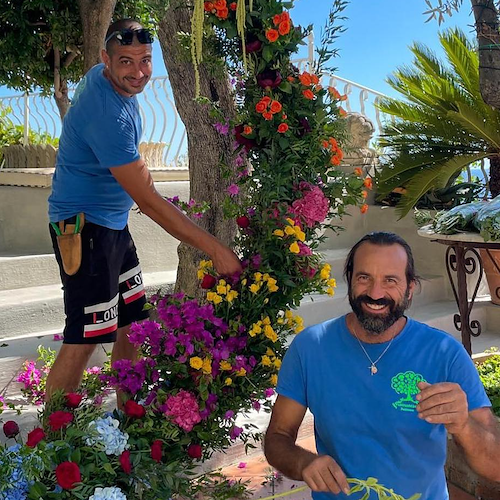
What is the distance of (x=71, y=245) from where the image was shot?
7.38 feet

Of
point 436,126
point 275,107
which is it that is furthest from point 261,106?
point 436,126

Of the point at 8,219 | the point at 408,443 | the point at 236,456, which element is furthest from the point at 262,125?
the point at 8,219

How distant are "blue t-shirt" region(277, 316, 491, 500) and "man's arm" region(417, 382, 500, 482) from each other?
0.06 metres

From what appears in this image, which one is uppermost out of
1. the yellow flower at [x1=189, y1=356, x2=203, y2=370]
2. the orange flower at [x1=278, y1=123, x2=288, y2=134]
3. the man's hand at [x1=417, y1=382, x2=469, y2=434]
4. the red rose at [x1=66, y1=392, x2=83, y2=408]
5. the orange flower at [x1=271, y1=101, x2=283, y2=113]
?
the orange flower at [x1=271, y1=101, x2=283, y2=113]

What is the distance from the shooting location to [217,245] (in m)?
2.02

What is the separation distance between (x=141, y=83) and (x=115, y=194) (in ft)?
1.39

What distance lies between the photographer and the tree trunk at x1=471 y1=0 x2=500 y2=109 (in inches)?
87.8

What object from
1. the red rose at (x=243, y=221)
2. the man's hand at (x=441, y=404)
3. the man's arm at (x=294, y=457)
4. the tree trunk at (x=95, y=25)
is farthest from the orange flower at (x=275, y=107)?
the tree trunk at (x=95, y=25)

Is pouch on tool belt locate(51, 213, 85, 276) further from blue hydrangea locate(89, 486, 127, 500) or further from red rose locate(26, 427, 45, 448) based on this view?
blue hydrangea locate(89, 486, 127, 500)

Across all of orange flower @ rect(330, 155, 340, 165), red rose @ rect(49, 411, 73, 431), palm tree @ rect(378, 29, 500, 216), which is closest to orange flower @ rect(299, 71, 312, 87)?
orange flower @ rect(330, 155, 340, 165)

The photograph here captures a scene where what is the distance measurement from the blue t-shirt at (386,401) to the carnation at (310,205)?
486 mm

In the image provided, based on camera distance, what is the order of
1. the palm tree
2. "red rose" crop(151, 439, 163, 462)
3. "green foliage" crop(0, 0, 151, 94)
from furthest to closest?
the palm tree, "green foliage" crop(0, 0, 151, 94), "red rose" crop(151, 439, 163, 462)

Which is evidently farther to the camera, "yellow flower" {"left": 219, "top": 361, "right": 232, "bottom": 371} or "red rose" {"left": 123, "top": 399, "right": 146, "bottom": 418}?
"yellow flower" {"left": 219, "top": 361, "right": 232, "bottom": 371}

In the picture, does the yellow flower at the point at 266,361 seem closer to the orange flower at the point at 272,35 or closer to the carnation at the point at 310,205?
the carnation at the point at 310,205
